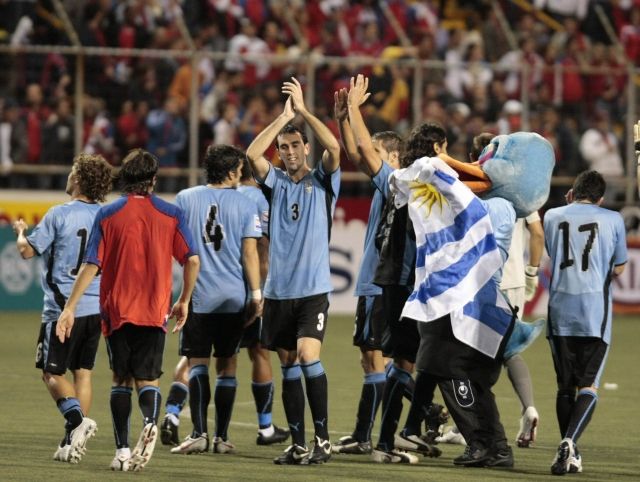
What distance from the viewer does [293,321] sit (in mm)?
8766

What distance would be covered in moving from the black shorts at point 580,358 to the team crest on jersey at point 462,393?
753 millimetres

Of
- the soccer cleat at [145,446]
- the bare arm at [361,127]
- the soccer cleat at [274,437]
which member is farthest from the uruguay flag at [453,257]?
the soccer cleat at [274,437]

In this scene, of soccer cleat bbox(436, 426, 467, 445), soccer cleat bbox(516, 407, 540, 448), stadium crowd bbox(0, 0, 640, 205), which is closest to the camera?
soccer cleat bbox(516, 407, 540, 448)

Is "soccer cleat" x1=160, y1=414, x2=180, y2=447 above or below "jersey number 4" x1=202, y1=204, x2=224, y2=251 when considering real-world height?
below

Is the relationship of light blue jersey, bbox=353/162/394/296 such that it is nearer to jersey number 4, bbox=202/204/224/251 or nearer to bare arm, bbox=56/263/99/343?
jersey number 4, bbox=202/204/224/251

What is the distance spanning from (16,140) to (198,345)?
10.8 metres

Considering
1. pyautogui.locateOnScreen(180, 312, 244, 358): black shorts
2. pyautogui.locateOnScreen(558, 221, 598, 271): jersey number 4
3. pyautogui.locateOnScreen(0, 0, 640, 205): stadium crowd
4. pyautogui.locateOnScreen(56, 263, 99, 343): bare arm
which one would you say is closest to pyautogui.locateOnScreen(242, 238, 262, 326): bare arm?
pyautogui.locateOnScreen(180, 312, 244, 358): black shorts

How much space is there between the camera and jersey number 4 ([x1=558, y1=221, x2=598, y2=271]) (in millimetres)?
8648

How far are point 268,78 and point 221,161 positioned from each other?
36.9 ft

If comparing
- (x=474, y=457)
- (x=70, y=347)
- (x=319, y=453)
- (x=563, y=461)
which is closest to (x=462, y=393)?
(x=474, y=457)

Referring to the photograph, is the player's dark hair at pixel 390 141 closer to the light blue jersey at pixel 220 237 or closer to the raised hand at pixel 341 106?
the raised hand at pixel 341 106

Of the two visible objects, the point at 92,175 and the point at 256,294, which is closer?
the point at 92,175

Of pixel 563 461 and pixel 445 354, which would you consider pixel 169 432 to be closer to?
pixel 445 354

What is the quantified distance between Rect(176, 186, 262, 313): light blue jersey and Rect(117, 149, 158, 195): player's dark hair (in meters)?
1.20
